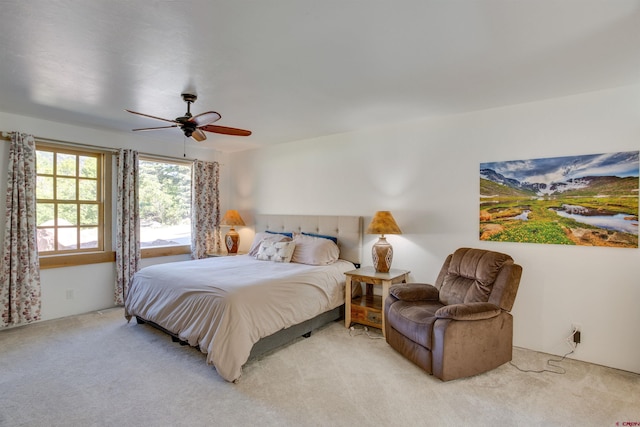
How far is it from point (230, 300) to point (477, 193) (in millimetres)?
2678

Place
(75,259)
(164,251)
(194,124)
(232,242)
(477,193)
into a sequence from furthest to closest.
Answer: (232,242), (164,251), (75,259), (477,193), (194,124)

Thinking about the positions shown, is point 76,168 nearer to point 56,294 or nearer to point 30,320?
point 56,294

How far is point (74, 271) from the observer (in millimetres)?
4199

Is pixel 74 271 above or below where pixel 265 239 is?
below

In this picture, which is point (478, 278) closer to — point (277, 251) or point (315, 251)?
point (315, 251)

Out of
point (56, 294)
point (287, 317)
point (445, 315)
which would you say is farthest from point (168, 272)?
point (445, 315)

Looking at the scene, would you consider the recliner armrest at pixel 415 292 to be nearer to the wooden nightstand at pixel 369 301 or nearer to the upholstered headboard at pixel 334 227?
Answer: the wooden nightstand at pixel 369 301

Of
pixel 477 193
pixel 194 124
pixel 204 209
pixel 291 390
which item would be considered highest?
pixel 194 124

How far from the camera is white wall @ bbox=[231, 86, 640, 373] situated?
282 centimetres

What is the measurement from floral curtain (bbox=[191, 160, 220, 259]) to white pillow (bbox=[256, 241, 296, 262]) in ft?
5.12

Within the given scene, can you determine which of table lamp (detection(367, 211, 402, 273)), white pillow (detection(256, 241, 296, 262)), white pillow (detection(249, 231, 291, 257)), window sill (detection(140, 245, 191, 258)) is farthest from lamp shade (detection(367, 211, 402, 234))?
window sill (detection(140, 245, 191, 258))

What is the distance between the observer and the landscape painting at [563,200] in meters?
2.78

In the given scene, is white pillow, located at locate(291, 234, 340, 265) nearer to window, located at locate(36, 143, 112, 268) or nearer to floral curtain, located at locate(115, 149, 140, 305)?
floral curtain, located at locate(115, 149, 140, 305)

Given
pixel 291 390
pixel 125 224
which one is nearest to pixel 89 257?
pixel 125 224
